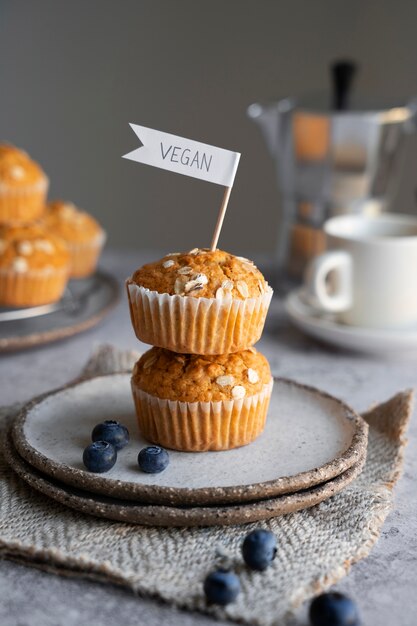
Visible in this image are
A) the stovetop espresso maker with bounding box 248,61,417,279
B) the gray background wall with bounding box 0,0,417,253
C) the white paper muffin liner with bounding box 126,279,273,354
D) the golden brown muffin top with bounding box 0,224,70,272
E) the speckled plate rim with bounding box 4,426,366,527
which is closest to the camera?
the speckled plate rim with bounding box 4,426,366,527

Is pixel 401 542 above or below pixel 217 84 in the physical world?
below

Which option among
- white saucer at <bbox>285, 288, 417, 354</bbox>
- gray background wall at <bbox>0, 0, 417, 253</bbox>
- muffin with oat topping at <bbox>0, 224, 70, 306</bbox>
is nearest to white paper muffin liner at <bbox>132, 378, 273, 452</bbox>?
white saucer at <bbox>285, 288, 417, 354</bbox>

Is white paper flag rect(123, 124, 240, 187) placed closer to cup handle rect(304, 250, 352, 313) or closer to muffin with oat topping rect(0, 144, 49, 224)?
cup handle rect(304, 250, 352, 313)

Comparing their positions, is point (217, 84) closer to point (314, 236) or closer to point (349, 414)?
point (314, 236)

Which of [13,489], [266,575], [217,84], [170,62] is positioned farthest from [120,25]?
[266,575]

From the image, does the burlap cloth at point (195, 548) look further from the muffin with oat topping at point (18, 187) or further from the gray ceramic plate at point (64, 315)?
the muffin with oat topping at point (18, 187)

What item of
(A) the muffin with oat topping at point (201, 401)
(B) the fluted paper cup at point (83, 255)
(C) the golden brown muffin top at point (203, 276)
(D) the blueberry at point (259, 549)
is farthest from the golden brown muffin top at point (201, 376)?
(B) the fluted paper cup at point (83, 255)
